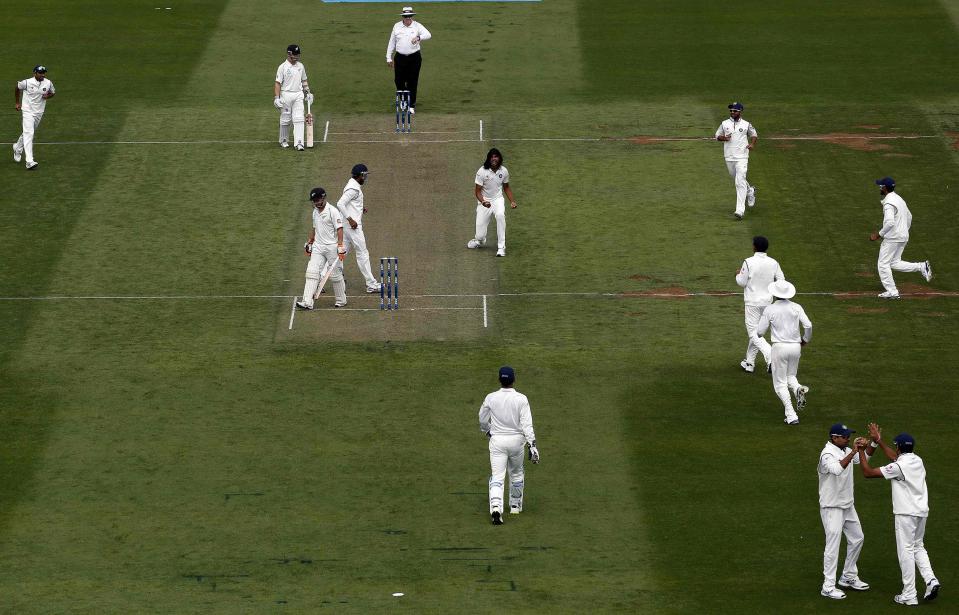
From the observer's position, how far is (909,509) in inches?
721

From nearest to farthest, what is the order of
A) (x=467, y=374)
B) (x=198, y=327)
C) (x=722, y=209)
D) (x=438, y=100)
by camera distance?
(x=467, y=374), (x=198, y=327), (x=722, y=209), (x=438, y=100)

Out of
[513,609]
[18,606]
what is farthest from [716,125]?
[18,606]

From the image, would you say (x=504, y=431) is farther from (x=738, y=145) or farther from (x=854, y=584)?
(x=738, y=145)

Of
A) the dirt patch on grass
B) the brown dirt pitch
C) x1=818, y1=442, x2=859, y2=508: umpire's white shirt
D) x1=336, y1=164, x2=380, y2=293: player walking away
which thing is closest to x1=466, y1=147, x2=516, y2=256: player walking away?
the brown dirt pitch

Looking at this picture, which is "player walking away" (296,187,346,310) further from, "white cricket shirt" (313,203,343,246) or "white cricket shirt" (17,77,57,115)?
"white cricket shirt" (17,77,57,115)

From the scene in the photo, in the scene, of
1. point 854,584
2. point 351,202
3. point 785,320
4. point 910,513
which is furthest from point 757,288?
point 351,202

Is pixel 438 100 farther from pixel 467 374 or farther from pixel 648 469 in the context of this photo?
pixel 648 469

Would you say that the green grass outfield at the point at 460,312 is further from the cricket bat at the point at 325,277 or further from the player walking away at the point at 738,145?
the player walking away at the point at 738,145

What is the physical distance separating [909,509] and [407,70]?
1886 centimetres

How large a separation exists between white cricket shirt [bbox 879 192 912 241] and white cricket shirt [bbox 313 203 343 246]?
9.00m

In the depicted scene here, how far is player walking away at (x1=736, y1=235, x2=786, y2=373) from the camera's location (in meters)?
24.2

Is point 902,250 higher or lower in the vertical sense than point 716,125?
lower

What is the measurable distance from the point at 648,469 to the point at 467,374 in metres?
3.99

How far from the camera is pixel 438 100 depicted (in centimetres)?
3594
